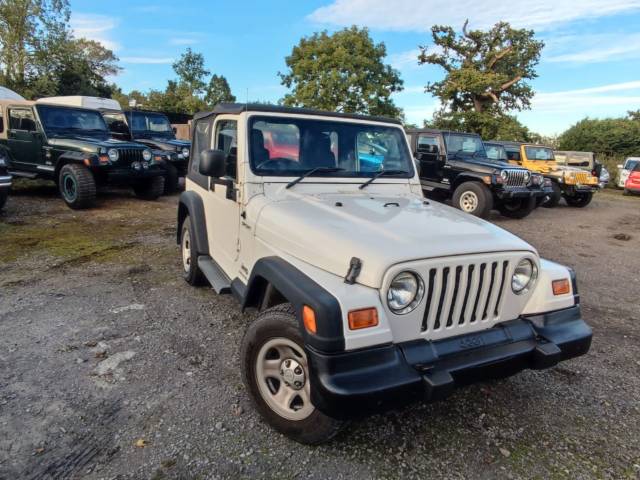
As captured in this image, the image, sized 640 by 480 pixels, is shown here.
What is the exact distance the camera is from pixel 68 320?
12.5 feet

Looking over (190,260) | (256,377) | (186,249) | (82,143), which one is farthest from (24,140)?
(256,377)

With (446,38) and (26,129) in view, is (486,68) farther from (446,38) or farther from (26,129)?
(26,129)

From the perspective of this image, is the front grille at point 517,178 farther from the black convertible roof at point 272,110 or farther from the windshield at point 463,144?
the black convertible roof at point 272,110

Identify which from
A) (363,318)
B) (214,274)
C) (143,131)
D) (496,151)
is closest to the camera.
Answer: (363,318)

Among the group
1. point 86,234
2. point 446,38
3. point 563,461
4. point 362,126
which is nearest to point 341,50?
point 446,38

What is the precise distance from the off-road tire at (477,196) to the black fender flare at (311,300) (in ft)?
26.1

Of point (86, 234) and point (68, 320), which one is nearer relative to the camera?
point (68, 320)

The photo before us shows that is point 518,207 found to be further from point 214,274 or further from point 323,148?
point 214,274

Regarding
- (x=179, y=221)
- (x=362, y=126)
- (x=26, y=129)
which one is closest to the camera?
(x=362, y=126)

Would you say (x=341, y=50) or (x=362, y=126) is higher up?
(x=341, y=50)

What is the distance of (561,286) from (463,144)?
8713 millimetres

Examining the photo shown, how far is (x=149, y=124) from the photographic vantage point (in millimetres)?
12453

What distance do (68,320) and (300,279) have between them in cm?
269

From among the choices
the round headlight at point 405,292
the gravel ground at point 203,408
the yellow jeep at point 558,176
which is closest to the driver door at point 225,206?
the gravel ground at point 203,408
